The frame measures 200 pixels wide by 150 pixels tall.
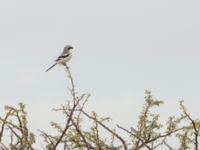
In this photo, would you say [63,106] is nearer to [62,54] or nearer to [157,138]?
[157,138]

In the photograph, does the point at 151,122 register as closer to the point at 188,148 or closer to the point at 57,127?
the point at 188,148

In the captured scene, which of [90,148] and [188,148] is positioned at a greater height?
[188,148]

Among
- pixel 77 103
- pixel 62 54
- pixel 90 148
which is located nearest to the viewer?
pixel 90 148

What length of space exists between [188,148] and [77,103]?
58.3 inches

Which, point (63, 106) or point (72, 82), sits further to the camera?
point (72, 82)

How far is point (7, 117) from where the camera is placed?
730 centimetres

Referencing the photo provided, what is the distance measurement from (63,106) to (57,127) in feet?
0.97

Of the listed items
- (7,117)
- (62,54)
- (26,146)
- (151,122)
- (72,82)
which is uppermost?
(62,54)

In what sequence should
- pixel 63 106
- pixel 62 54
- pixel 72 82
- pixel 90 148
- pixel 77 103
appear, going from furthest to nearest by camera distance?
1. pixel 62 54
2. pixel 72 82
3. pixel 63 106
4. pixel 77 103
5. pixel 90 148

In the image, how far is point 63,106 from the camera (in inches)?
295

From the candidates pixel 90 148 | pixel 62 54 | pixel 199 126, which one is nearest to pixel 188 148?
pixel 199 126

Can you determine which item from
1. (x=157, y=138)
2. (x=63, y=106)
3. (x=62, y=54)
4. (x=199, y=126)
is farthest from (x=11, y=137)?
(x=62, y=54)

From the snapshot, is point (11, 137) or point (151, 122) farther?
point (151, 122)

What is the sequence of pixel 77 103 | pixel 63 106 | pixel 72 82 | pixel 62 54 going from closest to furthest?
pixel 77 103 → pixel 63 106 → pixel 72 82 → pixel 62 54
